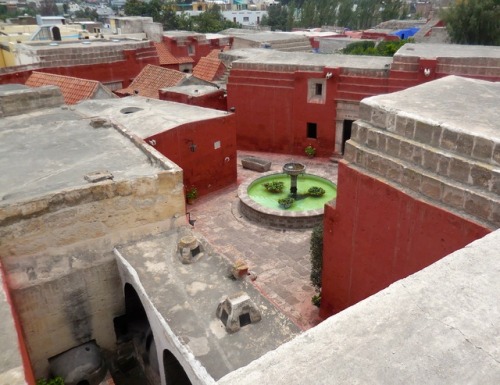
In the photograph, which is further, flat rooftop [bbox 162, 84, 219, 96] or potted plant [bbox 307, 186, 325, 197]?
flat rooftop [bbox 162, 84, 219, 96]

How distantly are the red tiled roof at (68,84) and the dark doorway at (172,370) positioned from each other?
14.1 metres

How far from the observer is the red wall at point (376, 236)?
6.77 meters

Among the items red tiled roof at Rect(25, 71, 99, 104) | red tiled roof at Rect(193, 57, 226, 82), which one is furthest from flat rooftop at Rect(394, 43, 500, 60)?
red tiled roof at Rect(25, 71, 99, 104)

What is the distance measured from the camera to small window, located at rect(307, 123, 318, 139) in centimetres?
1930

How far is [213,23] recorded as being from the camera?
53969 millimetres

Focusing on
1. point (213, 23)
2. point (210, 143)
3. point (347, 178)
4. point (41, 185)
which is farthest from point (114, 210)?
point (213, 23)

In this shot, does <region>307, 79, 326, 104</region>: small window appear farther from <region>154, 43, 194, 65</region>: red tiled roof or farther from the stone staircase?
<region>154, 43, 194, 65</region>: red tiled roof

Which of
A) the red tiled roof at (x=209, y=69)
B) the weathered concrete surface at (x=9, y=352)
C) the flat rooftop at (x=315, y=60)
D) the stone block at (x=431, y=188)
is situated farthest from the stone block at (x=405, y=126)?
the red tiled roof at (x=209, y=69)

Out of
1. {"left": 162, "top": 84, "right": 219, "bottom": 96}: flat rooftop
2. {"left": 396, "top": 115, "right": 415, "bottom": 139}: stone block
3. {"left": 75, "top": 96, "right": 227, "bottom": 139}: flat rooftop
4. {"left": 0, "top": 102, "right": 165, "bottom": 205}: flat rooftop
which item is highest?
{"left": 396, "top": 115, "right": 415, "bottom": 139}: stone block

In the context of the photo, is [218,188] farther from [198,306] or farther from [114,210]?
[198,306]

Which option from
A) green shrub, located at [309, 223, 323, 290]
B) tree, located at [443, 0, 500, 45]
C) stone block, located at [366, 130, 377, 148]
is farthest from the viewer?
tree, located at [443, 0, 500, 45]

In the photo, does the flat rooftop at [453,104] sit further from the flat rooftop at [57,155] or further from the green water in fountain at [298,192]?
the green water in fountain at [298,192]

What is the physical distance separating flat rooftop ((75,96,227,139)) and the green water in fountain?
299 cm

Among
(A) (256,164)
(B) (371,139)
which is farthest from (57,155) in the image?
(A) (256,164)
